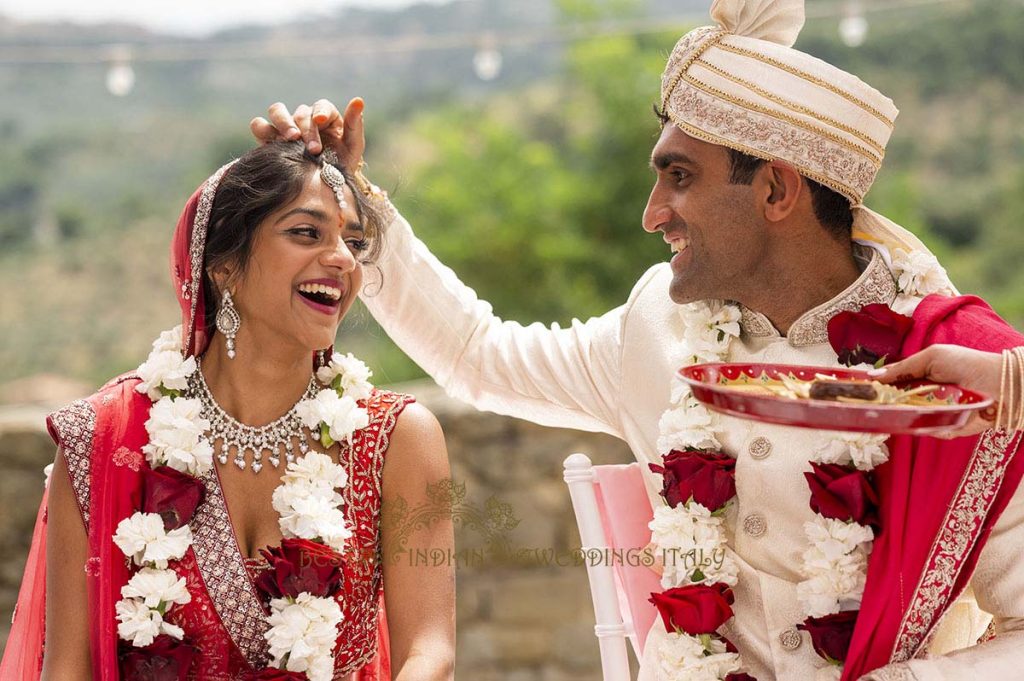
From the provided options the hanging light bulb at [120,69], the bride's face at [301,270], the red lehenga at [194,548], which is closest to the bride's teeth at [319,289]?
the bride's face at [301,270]

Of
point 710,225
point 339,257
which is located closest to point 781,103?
point 710,225

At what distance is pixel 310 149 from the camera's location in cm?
288

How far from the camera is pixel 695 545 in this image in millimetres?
2717

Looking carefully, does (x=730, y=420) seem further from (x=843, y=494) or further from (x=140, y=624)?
(x=140, y=624)

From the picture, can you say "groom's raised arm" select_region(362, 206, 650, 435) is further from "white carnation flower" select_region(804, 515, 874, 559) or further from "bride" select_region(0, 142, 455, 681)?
"white carnation flower" select_region(804, 515, 874, 559)

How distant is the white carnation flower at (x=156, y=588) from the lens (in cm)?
265

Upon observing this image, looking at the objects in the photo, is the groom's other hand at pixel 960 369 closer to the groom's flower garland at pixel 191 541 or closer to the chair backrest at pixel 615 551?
the chair backrest at pixel 615 551

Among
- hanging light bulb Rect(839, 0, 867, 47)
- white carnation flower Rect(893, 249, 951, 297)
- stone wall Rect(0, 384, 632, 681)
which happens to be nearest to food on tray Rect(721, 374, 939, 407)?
white carnation flower Rect(893, 249, 951, 297)

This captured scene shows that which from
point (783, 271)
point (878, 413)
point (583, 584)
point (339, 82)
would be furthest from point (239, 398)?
point (339, 82)

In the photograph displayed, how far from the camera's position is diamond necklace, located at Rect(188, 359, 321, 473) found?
2.84 m

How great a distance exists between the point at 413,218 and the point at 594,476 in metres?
8.63

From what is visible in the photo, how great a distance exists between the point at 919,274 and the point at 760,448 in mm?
527

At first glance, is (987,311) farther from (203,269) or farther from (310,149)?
(203,269)

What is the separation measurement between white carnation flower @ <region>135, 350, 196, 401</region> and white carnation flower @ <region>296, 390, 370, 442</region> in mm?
274
